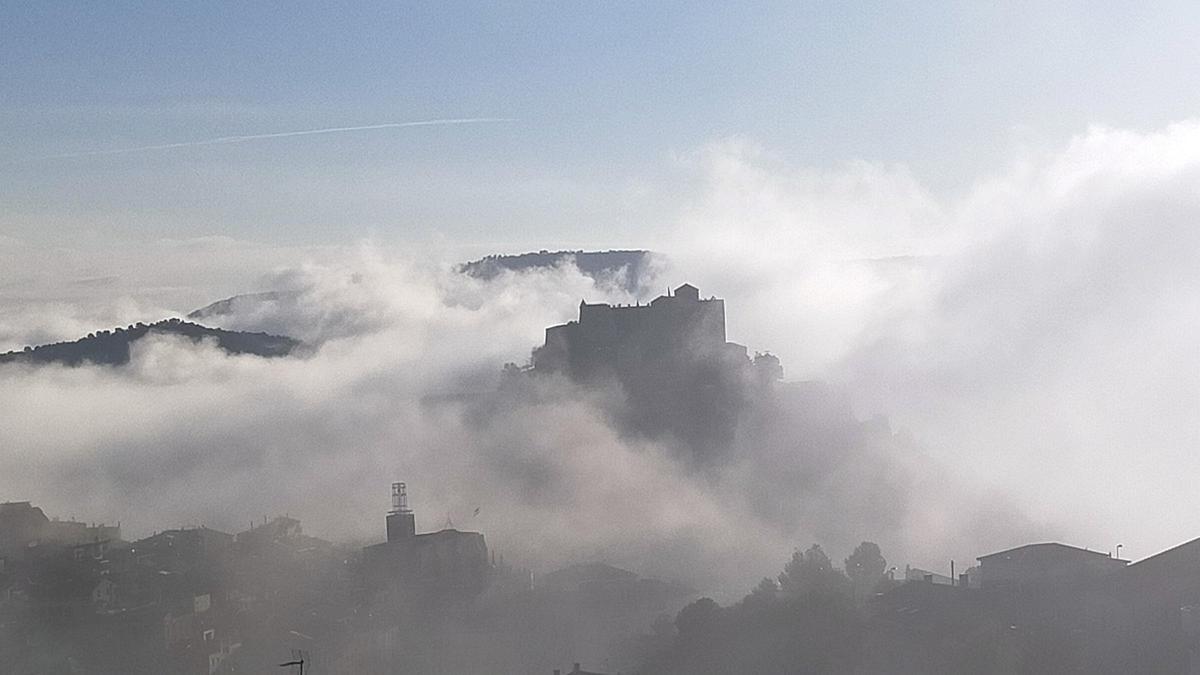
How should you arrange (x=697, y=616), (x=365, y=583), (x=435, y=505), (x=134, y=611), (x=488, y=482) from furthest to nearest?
1. (x=488, y=482)
2. (x=435, y=505)
3. (x=365, y=583)
4. (x=134, y=611)
5. (x=697, y=616)

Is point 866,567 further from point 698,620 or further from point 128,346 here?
point 128,346

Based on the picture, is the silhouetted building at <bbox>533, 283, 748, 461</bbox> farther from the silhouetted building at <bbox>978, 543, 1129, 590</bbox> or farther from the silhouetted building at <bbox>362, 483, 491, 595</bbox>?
the silhouetted building at <bbox>978, 543, 1129, 590</bbox>

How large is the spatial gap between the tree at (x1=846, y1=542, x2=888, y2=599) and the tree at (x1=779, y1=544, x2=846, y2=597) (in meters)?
1.02

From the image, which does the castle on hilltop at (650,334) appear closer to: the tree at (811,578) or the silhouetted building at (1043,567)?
the silhouetted building at (1043,567)

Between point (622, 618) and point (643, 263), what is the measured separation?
310 feet

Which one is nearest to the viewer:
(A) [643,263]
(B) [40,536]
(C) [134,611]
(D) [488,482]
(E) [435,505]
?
(C) [134,611]

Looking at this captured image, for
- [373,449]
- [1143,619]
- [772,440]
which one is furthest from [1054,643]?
[373,449]

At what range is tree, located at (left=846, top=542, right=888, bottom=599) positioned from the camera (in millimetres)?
39375

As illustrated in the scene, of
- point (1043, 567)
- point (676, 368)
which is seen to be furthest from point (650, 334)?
point (1043, 567)

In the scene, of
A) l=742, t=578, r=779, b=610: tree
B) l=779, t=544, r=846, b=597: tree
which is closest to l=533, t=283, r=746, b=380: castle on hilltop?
l=779, t=544, r=846, b=597: tree

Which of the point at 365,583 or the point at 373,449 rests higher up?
the point at 373,449

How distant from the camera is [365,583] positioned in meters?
41.7

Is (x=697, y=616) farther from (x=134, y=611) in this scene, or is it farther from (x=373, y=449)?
(x=373, y=449)

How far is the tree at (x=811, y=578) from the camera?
3484cm
